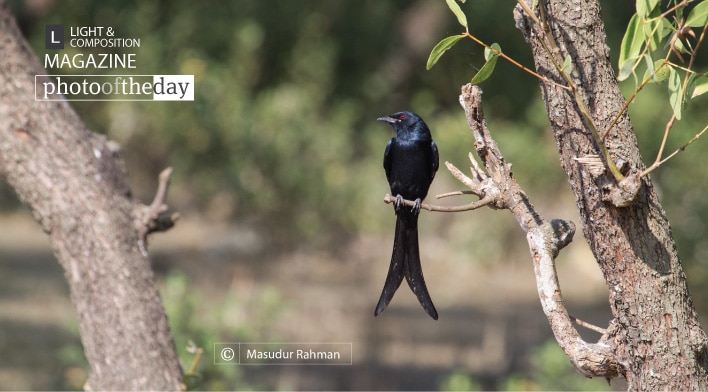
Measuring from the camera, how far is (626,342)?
5.43ft

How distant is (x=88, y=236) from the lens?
249cm

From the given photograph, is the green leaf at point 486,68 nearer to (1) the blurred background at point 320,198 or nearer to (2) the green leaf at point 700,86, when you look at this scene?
(2) the green leaf at point 700,86

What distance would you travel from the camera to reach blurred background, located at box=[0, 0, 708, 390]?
6074 mm

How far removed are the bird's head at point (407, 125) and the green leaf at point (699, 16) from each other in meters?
0.53

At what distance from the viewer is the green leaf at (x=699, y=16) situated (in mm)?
1395

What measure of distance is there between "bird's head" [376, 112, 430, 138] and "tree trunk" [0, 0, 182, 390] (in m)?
1.08

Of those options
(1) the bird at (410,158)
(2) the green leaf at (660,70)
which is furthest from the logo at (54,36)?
(2) the green leaf at (660,70)

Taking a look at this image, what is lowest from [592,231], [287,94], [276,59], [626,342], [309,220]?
[626,342]

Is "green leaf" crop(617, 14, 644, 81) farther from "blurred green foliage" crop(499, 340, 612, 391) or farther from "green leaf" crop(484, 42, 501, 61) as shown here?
"blurred green foliage" crop(499, 340, 612, 391)

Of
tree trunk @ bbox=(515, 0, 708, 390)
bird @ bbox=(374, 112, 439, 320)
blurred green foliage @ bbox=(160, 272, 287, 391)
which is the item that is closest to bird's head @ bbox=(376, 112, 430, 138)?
bird @ bbox=(374, 112, 439, 320)

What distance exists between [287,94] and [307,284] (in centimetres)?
189

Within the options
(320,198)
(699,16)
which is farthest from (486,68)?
(320,198)

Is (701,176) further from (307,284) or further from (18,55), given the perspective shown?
(18,55)

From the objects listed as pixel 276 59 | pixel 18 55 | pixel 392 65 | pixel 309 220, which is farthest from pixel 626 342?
pixel 392 65
